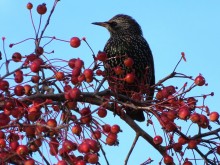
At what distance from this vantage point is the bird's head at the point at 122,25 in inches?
338

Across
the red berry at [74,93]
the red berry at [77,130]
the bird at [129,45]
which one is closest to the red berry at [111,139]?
the red berry at [77,130]

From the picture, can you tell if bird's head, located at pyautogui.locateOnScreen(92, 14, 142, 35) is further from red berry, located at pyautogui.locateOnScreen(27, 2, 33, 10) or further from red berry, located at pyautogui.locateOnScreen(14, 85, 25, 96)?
red berry, located at pyautogui.locateOnScreen(14, 85, 25, 96)

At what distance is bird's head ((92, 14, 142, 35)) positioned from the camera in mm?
8587

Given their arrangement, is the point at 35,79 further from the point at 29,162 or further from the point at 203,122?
the point at 203,122

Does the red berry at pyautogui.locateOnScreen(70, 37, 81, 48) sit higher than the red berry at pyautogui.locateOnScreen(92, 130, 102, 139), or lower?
higher

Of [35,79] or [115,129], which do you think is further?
[35,79]

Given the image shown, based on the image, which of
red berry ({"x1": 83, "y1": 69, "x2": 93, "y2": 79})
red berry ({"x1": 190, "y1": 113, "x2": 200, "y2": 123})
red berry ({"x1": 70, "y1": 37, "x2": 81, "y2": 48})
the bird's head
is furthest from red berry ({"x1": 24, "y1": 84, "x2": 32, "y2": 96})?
the bird's head

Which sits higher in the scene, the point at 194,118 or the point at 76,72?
the point at 76,72

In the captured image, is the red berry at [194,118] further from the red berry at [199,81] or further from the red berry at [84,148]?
the red berry at [84,148]

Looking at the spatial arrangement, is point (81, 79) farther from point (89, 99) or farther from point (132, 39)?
point (132, 39)

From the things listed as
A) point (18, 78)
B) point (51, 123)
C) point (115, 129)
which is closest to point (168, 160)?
point (115, 129)

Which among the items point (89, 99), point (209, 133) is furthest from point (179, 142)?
point (89, 99)

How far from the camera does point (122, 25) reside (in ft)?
28.7

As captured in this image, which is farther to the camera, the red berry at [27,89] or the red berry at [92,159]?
the red berry at [27,89]
